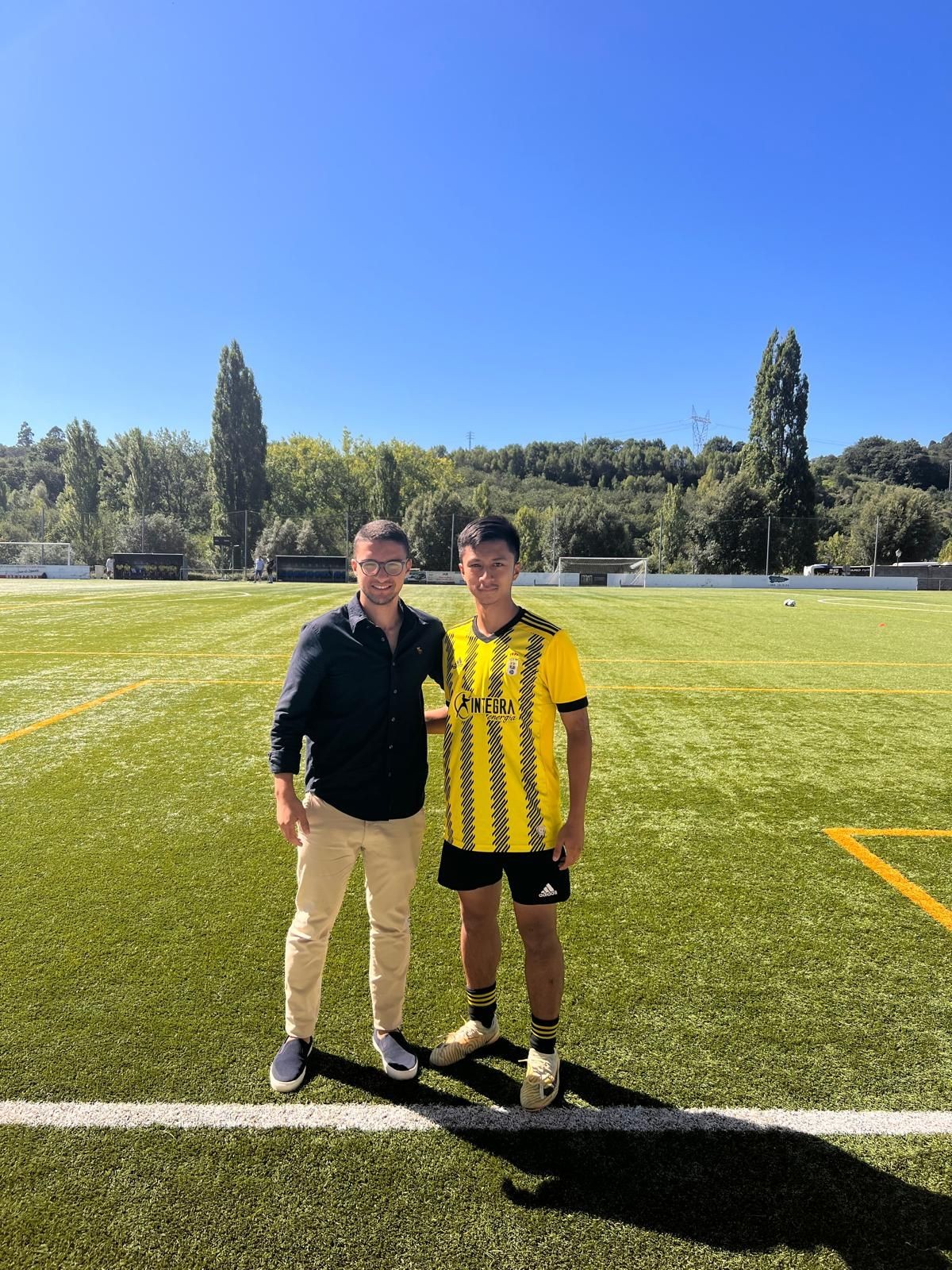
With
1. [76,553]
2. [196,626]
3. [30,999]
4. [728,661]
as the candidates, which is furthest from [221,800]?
[76,553]

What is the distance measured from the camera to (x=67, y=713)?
6867 mm

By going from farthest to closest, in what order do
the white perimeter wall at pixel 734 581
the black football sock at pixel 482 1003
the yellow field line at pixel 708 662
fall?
the white perimeter wall at pixel 734 581, the yellow field line at pixel 708 662, the black football sock at pixel 482 1003

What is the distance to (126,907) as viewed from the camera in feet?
10.4

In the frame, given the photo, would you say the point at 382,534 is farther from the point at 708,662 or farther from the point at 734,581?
the point at 734,581

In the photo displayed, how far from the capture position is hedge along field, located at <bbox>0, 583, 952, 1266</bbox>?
1718mm

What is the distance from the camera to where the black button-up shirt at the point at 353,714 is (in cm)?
218

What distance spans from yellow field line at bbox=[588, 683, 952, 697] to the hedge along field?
2535 millimetres

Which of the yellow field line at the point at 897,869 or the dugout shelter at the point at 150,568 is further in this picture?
the dugout shelter at the point at 150,568

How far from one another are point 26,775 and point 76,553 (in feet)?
223

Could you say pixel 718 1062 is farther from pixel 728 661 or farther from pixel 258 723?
pixel 728 661

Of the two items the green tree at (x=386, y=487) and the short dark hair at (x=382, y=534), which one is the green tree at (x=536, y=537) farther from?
the short dark hair at (x=382, y=534)

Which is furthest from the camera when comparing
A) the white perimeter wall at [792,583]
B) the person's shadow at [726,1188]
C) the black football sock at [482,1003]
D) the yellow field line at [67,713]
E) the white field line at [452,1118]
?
the white perimeter wall at [792,583]

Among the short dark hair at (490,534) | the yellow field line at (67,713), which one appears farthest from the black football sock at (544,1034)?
the yellow field line at (67,713)

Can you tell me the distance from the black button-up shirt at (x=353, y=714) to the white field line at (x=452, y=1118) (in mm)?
865
